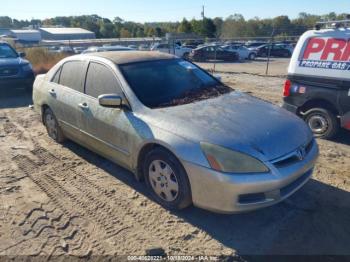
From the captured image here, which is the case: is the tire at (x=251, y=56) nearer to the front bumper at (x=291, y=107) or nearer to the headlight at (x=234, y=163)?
the front bumper at (x=291, y=107)

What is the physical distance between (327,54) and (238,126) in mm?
3056

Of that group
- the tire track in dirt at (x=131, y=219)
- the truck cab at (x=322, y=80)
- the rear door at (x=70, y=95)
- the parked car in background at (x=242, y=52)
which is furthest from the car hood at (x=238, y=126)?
the parked car in background at (x=242, y=52)

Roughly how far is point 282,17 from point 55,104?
74.2m

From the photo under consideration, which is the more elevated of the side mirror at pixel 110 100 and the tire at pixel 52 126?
the side mirror at pixel 110 100

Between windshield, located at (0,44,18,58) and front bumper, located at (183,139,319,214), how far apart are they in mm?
9651

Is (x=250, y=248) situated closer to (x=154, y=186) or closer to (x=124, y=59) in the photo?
(x=154, y=186)

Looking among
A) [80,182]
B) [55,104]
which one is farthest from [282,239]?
[55,104]

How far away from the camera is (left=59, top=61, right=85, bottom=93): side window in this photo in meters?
4.52

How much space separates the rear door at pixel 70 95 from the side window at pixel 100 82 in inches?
6.3

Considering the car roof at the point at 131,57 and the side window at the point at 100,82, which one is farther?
the car roof at the point at 131,57

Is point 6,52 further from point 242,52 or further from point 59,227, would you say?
point 242,52

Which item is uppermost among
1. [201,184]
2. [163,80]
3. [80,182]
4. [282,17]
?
[282,17]

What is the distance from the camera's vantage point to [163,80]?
409 centimetres

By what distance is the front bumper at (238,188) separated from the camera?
2863 millimetres
